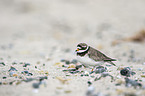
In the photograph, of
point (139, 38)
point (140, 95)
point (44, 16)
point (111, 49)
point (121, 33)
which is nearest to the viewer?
point (140, 95)

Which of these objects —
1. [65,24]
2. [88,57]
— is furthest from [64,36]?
[88,57]

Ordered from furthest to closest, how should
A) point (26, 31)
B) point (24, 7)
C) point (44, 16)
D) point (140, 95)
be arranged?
point (24, 7) < point (44, 16) < point (26, 31) < point (140, 95)

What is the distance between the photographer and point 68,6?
48.1 ft

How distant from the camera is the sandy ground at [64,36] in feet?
11.3

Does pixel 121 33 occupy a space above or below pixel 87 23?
below

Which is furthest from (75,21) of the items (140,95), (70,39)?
(140,95)

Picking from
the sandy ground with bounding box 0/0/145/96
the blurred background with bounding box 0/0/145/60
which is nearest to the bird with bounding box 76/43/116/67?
the sandy ground with bounding box 0/0/145/96

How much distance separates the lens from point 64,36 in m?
10.8

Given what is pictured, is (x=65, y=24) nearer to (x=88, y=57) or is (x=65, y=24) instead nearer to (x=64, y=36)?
(x=64, y=36)

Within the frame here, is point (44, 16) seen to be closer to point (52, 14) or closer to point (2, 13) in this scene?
point (52, 14)

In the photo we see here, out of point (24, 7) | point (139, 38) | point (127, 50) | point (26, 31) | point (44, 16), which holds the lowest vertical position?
point (127, 50)

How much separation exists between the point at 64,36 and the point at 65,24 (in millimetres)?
1285

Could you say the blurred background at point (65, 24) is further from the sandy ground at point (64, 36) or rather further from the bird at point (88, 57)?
the bird at point (88, 57)

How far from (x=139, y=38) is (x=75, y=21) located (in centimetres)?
474
